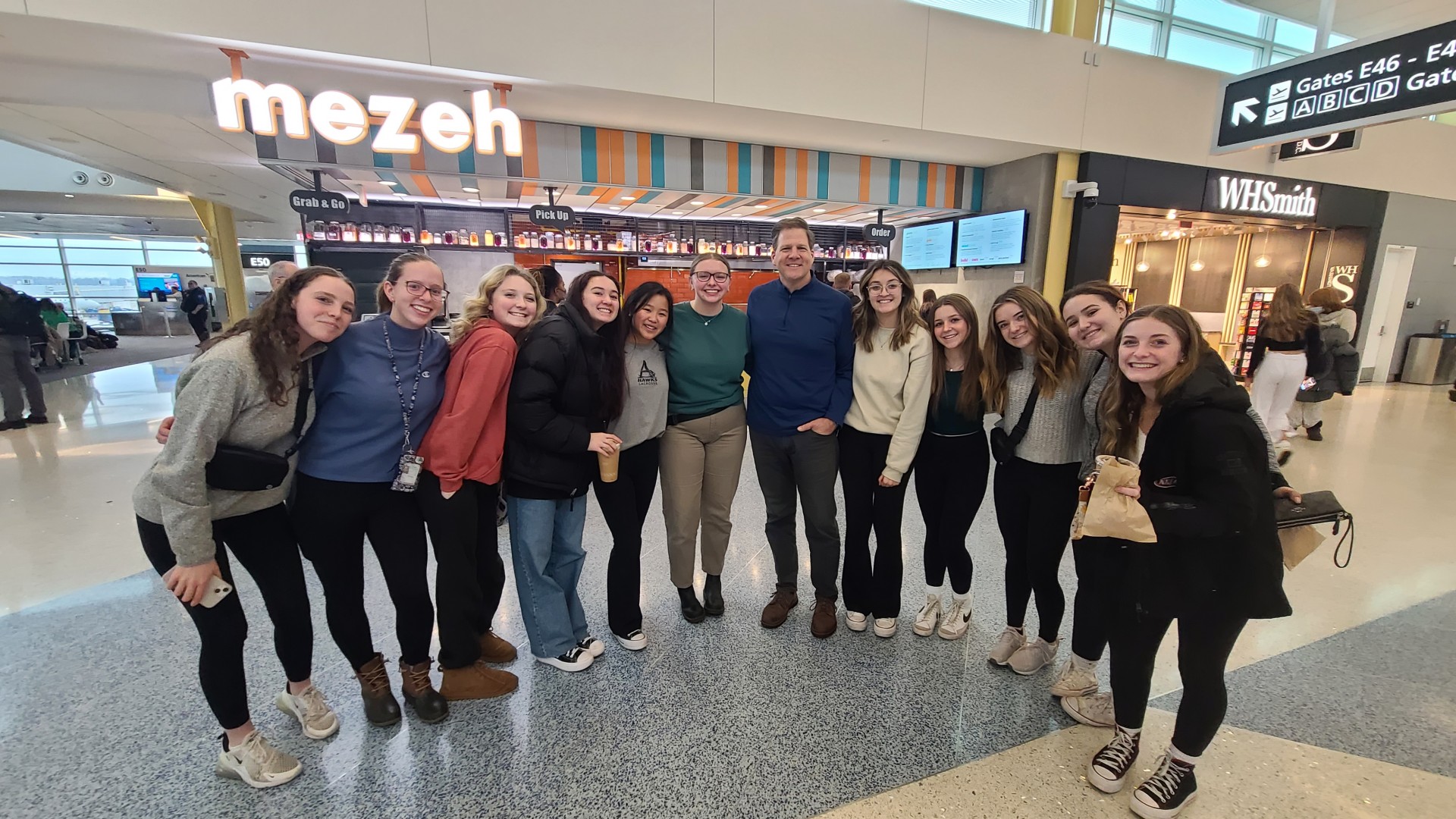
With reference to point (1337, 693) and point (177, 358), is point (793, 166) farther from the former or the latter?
point (177, 358)

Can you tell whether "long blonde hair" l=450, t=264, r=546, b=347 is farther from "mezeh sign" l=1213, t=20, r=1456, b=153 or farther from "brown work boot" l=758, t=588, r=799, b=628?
"mezeh sign" l=1213, t=20, r=1456, b=153

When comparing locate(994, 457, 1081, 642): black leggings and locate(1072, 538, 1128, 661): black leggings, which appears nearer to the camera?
locate(1072, 538, 1128, 661): black leggings

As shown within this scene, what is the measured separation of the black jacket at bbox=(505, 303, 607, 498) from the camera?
2.00 metres

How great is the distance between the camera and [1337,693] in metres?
2.20

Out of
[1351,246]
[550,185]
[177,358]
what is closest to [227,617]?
[550,185]

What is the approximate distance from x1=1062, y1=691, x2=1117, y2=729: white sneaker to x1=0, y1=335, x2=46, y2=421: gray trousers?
9.93m

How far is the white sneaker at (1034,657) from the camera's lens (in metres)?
2.29

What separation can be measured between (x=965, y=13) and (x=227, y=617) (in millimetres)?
6972

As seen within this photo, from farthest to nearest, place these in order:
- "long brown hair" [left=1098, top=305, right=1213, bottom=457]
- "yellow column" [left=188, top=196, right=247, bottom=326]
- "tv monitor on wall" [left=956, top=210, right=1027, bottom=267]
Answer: "yellow column" [left=188, top=196, right=247, bottom=326]
"tv monitor on wall" [left=956, top=210, right=1027, bottom=267]
"long brown hair" [left=1098, top=305, right=1213, bottom=457]

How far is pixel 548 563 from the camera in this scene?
2.26 meters

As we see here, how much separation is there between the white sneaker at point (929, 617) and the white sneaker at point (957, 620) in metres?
0.03

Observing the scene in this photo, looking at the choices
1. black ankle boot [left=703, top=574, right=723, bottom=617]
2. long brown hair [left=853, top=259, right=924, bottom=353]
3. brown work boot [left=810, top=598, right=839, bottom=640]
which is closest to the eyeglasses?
long brown hair [left=853, top=259, right=924, bottom=353]

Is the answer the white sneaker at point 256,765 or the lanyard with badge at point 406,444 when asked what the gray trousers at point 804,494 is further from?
the white sneaker at point 256,765

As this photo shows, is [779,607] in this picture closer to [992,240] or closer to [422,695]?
[422,695]
